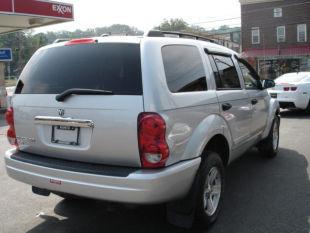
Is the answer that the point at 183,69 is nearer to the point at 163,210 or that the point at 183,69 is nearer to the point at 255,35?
the point at 163,210

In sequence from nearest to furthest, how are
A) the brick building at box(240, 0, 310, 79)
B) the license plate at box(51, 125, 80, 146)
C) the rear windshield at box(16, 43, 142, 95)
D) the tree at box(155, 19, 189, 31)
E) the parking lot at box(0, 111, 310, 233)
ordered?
1. the rear windshield at box(16, 43, 142, 95)
2. the license plate at box(51, 125, 80, 146)
3. the parking lot at box(0, 111, 310, 233)
4. the brick building at box(240, 0, 310, 79)
5. the tree at box(155, 19, 189, 31)

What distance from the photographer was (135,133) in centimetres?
348

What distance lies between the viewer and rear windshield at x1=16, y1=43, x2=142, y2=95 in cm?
365

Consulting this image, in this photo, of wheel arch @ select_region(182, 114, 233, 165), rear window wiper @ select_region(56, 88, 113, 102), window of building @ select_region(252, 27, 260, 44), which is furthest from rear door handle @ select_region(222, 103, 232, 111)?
window of building @ select_region(252, 27, 260, 44)

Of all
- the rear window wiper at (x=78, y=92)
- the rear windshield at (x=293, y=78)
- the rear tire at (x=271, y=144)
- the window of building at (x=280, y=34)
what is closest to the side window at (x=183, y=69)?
the rear window wiper at (x=78, y=92)

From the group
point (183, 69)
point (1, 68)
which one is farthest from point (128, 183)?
point (1, 68)

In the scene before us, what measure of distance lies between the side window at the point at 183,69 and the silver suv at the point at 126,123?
0.01 m

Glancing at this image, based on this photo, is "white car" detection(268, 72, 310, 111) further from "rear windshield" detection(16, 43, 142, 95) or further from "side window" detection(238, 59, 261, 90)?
"rear windshield" detection(16, 43, 142, 95)

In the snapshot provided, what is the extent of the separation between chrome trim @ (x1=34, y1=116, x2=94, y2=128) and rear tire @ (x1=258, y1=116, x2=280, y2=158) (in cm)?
398

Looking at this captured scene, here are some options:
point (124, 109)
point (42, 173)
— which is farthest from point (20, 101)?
point (124, 109)

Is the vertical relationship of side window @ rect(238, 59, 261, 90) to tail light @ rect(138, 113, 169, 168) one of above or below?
above

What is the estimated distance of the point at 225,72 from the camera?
504 centimetres

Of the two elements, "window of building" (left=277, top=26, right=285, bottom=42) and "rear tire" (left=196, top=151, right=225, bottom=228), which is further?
"window of building" (left=277, top=26, right=285, bottom=42)

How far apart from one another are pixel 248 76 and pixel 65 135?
3.05 m
